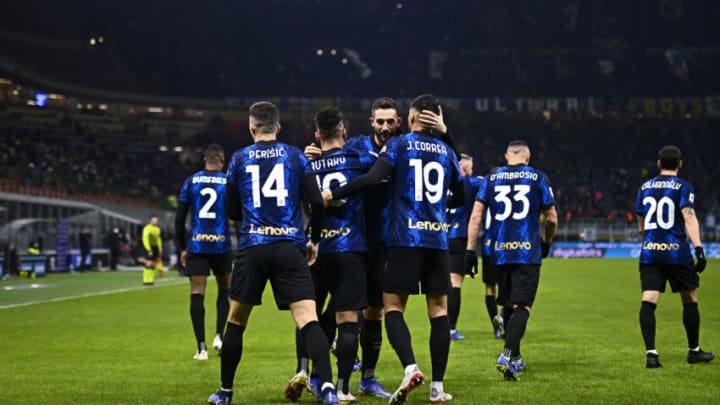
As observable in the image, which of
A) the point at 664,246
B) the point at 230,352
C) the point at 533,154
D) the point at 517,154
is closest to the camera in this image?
the point at 230,352

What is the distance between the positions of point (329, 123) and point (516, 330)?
2.98 m

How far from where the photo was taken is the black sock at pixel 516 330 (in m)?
8.90

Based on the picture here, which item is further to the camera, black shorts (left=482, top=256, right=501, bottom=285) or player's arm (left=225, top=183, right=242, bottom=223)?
black shorts (left=482, top=256, right=501, bottom=285)

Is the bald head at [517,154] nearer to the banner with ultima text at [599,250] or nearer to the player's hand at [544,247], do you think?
the player's hand at [544,247]

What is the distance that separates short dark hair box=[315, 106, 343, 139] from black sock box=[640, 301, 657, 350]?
434cm

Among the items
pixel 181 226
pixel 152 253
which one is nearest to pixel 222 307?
pixel 181 226

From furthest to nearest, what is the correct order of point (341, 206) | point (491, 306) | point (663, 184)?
point (491, 306) → point (663, 184) → point (341, 206)

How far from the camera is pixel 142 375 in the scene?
9.25m

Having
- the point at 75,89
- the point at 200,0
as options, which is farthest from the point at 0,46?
the point at 200,0

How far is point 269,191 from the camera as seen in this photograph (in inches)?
279

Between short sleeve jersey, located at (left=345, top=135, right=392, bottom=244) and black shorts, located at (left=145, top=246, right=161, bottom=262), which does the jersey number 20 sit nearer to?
short sleeve jersey, located at (left=345, top=135, right=392, bottom=244)

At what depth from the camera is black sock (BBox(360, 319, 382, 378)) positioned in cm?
800

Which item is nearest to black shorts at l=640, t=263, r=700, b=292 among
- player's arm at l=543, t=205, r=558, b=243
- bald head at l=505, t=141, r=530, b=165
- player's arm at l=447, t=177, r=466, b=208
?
player's arm at l=543, t=205, r=558, b=243

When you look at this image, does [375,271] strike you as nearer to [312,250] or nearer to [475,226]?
[312,250]
